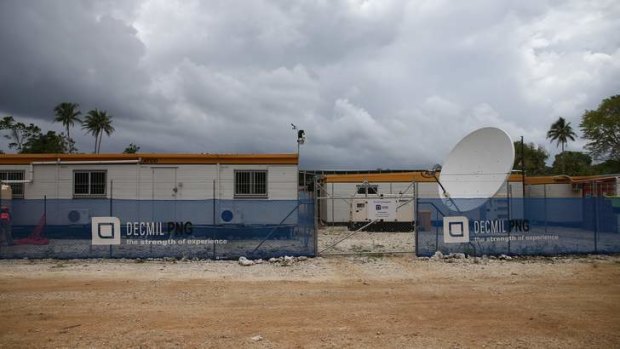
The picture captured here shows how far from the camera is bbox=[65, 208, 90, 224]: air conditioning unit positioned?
55.8 ft

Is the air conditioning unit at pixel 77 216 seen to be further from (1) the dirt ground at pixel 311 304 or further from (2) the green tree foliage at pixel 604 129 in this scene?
(2) the green tree foliage at pixel 604 129

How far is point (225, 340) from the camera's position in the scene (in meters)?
7.30

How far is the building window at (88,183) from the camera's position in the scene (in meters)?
20.3

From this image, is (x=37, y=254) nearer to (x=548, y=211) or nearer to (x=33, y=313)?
(x=33, y=313)

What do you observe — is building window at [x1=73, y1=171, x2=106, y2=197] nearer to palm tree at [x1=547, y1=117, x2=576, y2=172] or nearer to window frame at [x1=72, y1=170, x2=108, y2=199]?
window frame at [x1=72, y1=170, x2=108, y2=199]

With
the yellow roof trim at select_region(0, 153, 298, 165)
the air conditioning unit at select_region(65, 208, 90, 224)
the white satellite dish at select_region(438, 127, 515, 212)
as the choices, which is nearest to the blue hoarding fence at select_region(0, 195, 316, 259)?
the air conditioning unit at select_region(65, 208, 90, 224)

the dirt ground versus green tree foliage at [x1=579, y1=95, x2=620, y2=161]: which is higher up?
green tree foliage at [x1=579, y1=95, x2=620, y2=161]

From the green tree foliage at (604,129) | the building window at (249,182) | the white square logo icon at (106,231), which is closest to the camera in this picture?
the white square logo icon at (106,231)

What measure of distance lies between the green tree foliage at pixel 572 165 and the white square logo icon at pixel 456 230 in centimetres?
5218

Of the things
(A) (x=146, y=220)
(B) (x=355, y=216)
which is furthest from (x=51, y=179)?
(B) (x=355, y=216)

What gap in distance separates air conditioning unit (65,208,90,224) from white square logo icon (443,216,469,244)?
37.8ft

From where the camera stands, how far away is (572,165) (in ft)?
225

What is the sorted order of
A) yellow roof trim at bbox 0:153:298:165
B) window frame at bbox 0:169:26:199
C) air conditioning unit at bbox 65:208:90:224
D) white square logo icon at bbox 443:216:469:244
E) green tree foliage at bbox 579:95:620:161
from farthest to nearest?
green tree foliage at bbox 579:95:620:161, window frame at bbox 0:169:26:199, yellow roof trim at bbox 0:153:298:165, air conditioning unit at bbox 65:208:90:224, white square logo icon at bbox 443:216:469:244

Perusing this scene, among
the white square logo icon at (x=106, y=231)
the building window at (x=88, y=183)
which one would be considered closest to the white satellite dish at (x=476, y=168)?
the white square logo icon at (x=106, y=231)
